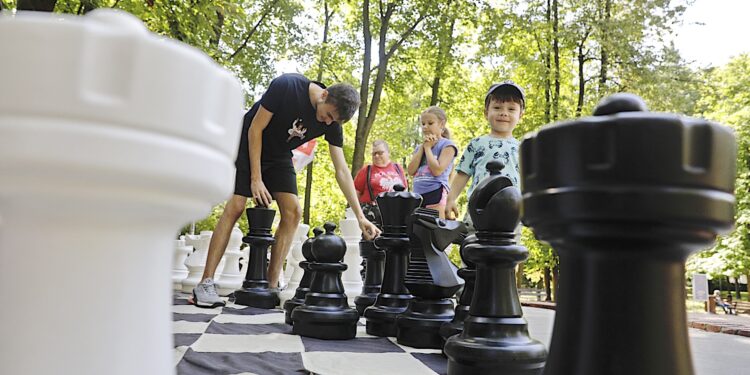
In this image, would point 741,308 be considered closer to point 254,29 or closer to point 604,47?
point 604,47

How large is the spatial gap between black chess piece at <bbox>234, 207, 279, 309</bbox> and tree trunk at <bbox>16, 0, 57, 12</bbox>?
2.17m

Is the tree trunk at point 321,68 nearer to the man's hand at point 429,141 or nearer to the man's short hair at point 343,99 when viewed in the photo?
the man's hand at point 429,141

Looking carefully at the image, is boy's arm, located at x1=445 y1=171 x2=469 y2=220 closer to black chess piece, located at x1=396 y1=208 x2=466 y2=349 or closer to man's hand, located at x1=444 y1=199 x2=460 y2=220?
man's hand, located at x1=444 y1=199 x2=460 y2=220

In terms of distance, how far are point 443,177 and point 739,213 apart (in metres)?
13.0

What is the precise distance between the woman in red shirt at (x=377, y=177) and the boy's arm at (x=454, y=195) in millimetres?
1824

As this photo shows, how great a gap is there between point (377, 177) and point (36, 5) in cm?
294

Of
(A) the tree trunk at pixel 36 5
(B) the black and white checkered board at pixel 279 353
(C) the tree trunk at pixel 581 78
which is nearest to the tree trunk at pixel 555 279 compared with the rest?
(B) the black and white checkered board at pixel 279 353

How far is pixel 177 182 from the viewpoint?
1.10 ft

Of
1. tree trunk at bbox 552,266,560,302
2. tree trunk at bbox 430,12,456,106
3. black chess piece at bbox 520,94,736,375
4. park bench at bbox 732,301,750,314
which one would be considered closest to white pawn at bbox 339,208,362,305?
tree trunk at bbox 552,266,560,302

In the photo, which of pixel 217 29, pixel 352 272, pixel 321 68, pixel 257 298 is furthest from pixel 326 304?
pixel 321 68

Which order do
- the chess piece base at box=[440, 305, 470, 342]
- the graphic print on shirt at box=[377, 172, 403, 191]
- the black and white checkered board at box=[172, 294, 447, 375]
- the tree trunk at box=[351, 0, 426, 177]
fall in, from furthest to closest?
the tree trunk at box=[351, 0, 426, 177], the graphic print on shirt at box=[377, 172, 403, 191], the chess piece base at box=[440, 305, 470, 342], the black and white checkered board at box=[172, 294, 447, 375]

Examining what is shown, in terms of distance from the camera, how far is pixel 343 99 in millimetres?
3018

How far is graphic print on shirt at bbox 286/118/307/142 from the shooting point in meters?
3.34

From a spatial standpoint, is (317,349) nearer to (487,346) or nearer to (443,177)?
(487,346)
